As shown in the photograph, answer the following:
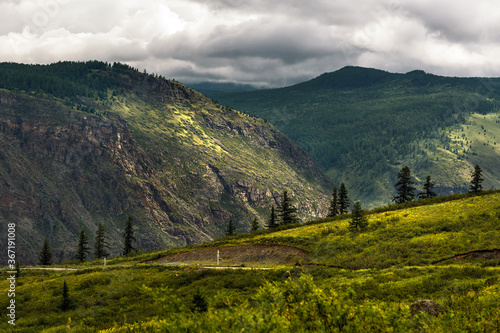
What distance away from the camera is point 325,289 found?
2731 centimetres

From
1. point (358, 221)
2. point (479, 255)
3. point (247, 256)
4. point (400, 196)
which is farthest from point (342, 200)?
point (479, 255)

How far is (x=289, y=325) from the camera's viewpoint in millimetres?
12070

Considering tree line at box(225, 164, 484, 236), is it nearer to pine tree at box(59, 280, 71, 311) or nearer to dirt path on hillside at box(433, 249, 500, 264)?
dirt path on hillside at box(433, 249, 500, 264)

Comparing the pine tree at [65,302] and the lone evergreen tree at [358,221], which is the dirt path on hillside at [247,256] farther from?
the pine tree at [65,302]

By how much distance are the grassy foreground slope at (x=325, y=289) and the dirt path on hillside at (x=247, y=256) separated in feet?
7.85

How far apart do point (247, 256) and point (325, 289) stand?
30.0 metres

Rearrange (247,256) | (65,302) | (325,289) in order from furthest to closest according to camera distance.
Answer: (247,256) < (65,302) < (325,289)

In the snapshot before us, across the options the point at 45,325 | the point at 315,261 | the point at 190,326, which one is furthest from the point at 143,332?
the point at 315,261

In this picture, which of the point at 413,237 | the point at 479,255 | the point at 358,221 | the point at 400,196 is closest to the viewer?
the point at 479,255

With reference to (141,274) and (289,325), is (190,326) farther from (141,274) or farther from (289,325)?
(141,274)

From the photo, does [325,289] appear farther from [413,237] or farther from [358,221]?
[358,221]

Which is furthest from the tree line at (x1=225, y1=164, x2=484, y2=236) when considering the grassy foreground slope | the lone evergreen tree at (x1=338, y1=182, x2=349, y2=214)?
the grassy foreground slope

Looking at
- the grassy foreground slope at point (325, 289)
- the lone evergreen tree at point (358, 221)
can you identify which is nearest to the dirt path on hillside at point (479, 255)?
the grassy foreground slope at point (325, 289)

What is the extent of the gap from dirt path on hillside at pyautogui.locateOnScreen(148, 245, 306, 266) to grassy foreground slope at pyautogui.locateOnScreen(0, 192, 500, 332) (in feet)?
7.85
